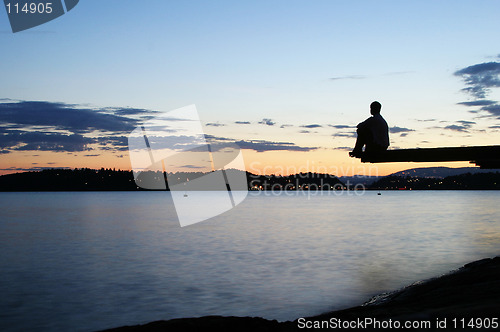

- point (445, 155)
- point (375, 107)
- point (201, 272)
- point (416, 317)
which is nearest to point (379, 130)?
point (375, 107)

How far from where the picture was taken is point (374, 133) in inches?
452

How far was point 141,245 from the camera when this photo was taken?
37.1 metres

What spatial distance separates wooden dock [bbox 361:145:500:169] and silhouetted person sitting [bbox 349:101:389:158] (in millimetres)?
294

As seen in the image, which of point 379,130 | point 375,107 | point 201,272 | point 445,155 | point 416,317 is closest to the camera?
point 416,317

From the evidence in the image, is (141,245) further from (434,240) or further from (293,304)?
(434,240)

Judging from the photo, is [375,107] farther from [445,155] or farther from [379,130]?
[445,155]

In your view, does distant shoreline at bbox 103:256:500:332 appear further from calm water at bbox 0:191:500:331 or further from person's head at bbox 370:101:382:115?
calm water at bbox 0:191:500:331

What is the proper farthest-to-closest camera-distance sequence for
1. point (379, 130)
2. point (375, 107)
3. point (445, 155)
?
point (445, 155) → point (379, 130) → point (375, 107)

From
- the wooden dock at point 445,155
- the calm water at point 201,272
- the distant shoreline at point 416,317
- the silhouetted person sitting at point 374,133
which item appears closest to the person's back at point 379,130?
the silhouetted person sitting at point 374,133

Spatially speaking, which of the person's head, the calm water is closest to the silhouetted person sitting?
the person's head

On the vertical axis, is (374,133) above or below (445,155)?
above

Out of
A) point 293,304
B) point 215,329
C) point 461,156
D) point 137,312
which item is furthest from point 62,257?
point 461,156

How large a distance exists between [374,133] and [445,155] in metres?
2.00

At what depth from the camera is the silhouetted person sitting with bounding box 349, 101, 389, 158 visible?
11141 millimetres
